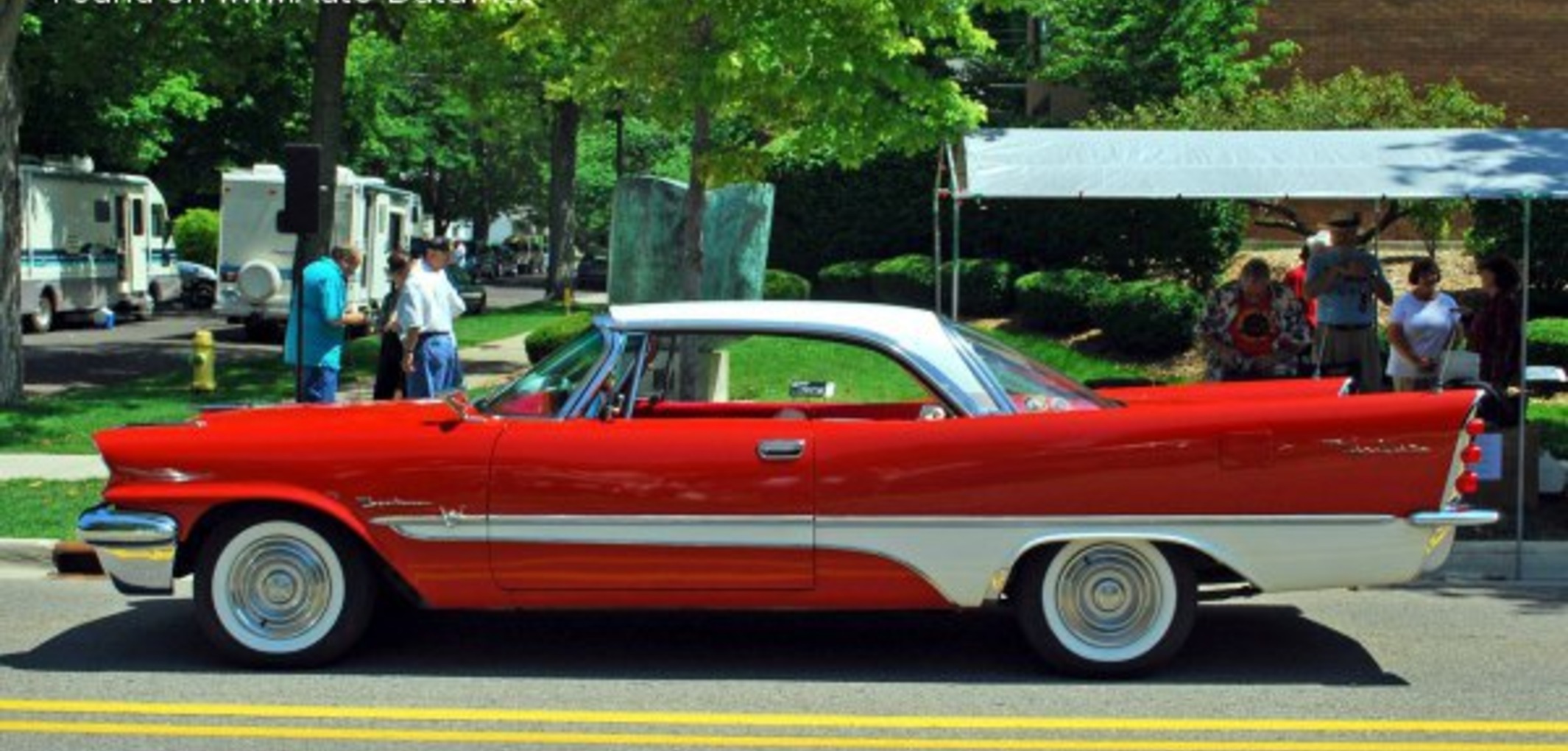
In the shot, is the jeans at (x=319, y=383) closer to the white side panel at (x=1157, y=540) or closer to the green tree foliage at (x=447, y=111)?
the green tree foliage at (x=447, y=111)

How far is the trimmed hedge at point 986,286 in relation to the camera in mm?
24484

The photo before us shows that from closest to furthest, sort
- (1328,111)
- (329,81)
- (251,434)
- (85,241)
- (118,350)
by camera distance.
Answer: (251,434), (329,81), (1328,111), (118,350), (85,241)

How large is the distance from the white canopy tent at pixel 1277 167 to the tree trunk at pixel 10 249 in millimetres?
9607

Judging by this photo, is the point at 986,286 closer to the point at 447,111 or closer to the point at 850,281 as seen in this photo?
the point at 850,281

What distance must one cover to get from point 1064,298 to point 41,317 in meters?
17.5

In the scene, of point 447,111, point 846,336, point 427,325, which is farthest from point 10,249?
point 447,111

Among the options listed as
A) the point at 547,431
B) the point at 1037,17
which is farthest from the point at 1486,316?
the point at 1037,17

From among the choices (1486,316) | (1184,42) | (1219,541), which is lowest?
(1219,541)

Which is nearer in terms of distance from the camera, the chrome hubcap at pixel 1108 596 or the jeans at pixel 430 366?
the chrome hubcap at pixel 1108 596

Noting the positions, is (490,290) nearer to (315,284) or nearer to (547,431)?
(315,284)

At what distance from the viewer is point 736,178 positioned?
15.6m

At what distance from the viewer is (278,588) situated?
708 cm

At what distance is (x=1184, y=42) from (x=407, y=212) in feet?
46.7

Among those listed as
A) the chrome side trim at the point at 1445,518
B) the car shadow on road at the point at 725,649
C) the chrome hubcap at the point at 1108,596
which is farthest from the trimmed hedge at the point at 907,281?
the chrome side trim at the point at 1445,518
